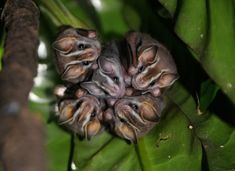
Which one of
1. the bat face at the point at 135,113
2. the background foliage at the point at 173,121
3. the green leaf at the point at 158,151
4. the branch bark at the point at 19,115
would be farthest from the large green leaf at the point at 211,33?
the branch bark at the point at 19,115

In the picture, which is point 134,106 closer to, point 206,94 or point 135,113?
point 135,113

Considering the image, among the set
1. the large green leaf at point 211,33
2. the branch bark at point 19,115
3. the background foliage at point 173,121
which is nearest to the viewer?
the branch bark at point 19,115

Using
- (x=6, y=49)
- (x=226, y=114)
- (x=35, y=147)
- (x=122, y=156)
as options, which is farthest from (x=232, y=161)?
(x=35, y=147)

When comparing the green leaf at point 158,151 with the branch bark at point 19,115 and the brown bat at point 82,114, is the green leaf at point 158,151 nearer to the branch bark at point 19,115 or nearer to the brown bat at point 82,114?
the brown bat at point 82,114

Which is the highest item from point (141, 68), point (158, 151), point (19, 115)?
point (19, 115)

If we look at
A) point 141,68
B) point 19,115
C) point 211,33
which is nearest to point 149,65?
Result: point 141,68

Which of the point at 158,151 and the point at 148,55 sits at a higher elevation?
the point at 148,55
